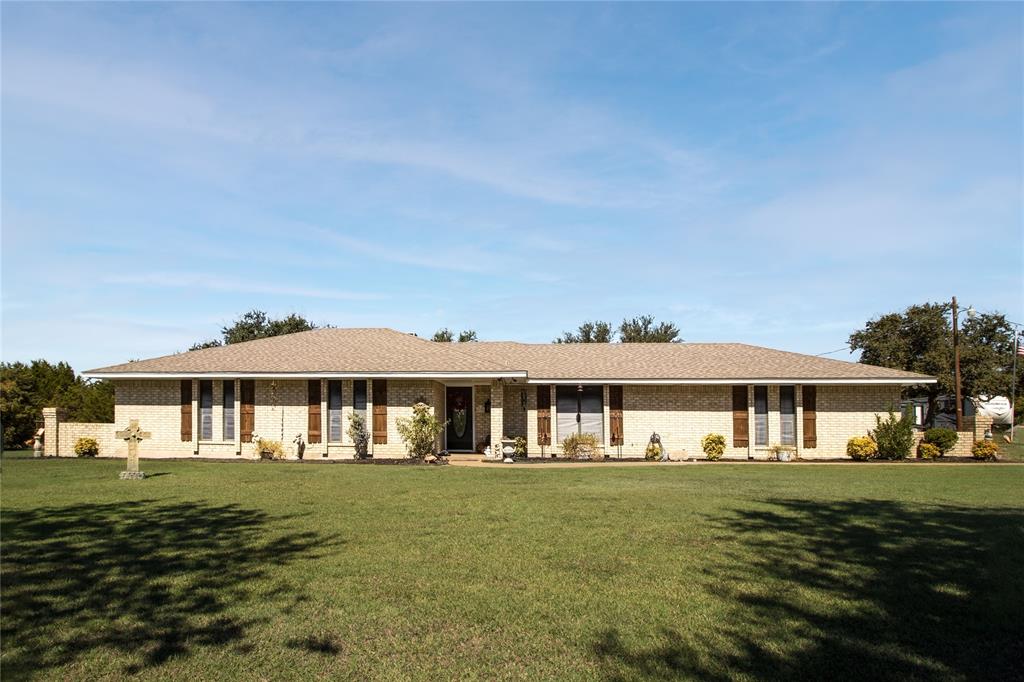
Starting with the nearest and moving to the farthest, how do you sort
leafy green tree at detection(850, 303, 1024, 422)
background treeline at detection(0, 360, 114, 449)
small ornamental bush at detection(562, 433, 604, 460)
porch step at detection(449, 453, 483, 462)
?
porch step at detection(449, 453, 483, 462)
small ornamental bush at detection(562, 433, 604, 460)
background treeline at detection(0, 360, 114, 449)
leafy green tree at detection(850, 303, 1024, 422)

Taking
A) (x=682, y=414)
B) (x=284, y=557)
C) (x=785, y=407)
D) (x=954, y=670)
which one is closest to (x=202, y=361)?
(x=682, y=414)

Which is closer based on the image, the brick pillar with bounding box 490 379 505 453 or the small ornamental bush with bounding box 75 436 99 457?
the brick pillar with bounding box 490 379 505 453

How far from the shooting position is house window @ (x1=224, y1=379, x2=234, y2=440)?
25047mm

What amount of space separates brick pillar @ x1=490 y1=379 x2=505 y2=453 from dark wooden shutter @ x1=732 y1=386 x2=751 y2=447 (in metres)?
8.49

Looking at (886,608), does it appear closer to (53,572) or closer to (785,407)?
(53,572)

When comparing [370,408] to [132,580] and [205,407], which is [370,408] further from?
[132,580]

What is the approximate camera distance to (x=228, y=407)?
25.2 meters

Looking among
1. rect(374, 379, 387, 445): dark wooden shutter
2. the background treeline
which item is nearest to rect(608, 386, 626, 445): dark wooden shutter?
rect(374, 379, 387, 445): dark wooden shutter

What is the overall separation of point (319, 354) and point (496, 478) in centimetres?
1102

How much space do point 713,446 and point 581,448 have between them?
4654 mm

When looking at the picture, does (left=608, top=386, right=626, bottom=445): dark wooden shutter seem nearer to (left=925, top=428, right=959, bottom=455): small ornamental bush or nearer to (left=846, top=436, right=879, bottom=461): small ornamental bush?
(left=846, top=436, right=879, bottom=461): small ornamental bush

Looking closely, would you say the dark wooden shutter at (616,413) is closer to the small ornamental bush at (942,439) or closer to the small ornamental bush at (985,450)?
the small ornamental bush at (942,439)

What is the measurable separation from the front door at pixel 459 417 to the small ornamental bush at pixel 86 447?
40.7ft

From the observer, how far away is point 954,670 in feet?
16.2
